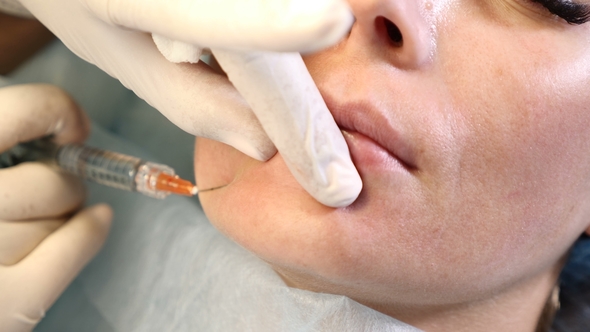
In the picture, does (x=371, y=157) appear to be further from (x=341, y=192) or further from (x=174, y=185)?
(x=174, y=185)

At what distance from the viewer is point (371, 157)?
0.54 metres

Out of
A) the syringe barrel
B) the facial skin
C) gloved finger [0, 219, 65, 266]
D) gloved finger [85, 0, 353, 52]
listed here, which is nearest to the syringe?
the syringe barrel

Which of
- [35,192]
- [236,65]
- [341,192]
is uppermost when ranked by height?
[236,65]

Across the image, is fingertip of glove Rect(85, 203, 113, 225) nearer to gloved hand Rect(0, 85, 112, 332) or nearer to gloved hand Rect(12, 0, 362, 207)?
gloved hand Rect(0, 85, 112, 332)

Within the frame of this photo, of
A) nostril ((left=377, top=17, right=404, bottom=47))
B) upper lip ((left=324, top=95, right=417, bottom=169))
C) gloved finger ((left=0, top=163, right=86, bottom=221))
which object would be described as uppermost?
nostril ((left=377, top=17, right=404, bottom=47))

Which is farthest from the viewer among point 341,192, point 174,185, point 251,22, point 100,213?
point 100,213

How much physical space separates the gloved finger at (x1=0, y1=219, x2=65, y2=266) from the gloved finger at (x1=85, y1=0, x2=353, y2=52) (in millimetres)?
517

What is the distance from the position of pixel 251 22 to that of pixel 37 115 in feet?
2.06

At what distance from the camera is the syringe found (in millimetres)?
805

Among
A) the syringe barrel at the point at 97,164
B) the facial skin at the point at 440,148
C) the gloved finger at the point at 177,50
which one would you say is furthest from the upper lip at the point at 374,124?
the syringe barrel at the point at 97,164

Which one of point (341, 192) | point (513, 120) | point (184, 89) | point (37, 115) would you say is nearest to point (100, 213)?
point (37, 115)

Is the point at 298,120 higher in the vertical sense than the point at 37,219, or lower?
higher

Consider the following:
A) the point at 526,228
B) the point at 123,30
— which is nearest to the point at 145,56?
the point at 123,30

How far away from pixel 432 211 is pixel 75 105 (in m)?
0.73
